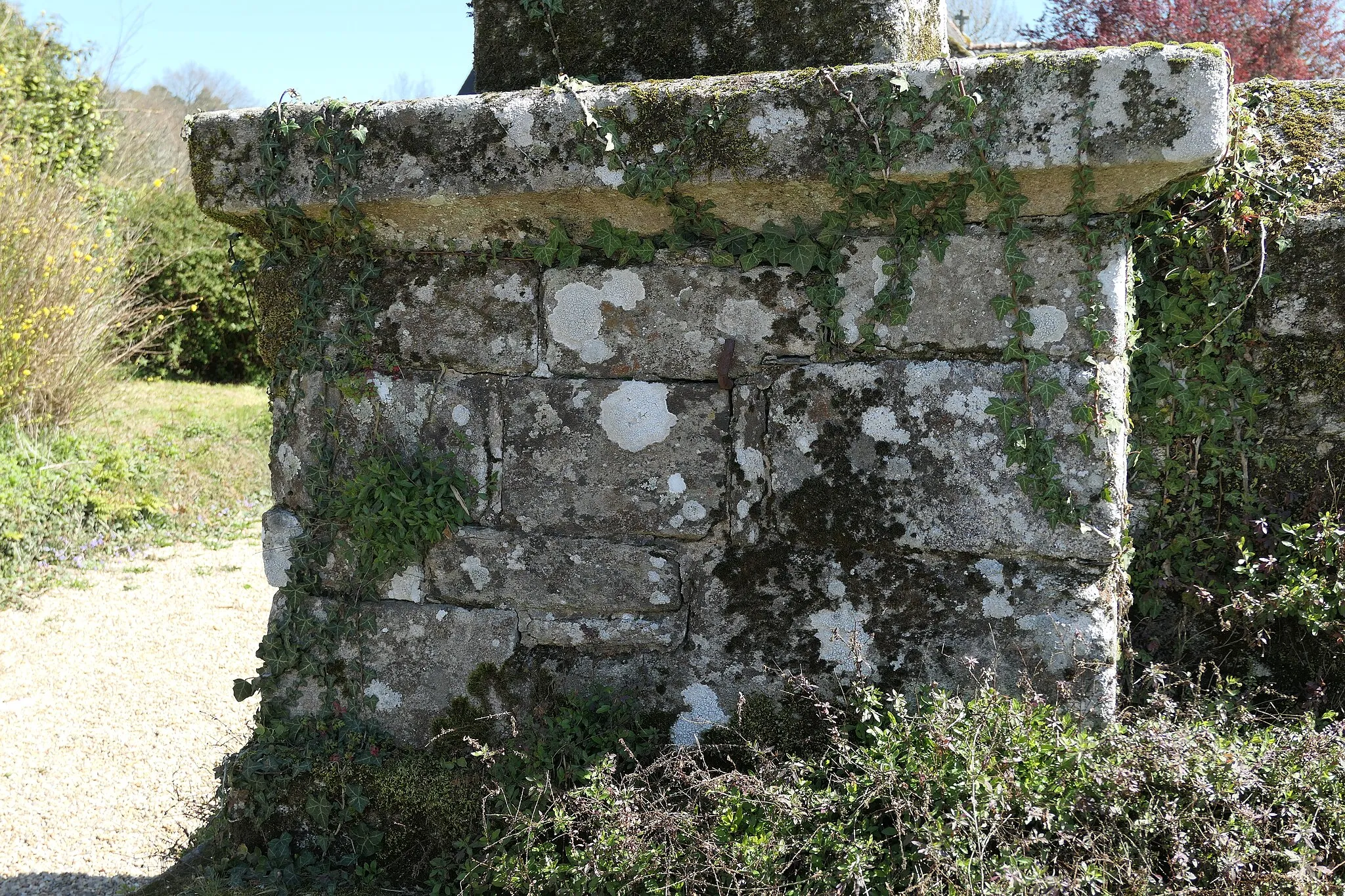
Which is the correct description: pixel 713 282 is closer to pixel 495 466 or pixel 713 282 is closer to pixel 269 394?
pixel 495 466

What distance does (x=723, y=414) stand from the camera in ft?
7.30

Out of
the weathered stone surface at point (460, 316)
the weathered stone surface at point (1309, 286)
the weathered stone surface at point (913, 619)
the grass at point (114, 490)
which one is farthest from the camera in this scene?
the grass at point (114, 490)

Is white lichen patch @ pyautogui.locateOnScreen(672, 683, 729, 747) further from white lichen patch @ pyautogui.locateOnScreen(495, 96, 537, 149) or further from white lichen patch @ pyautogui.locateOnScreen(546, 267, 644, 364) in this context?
white lichen patch @ pyautogui.locateOnScreen(495, 96, 537, 149)

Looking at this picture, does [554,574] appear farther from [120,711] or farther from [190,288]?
[190,288]

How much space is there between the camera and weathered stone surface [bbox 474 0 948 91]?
222 cm

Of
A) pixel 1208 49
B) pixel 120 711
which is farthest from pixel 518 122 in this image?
pixel 120 711

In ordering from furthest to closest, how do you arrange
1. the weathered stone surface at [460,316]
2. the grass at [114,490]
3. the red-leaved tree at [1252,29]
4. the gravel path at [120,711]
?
the red-leaved tree at [1252,29]
the grass at [114,490]
the gravel path at [120,711]
the weathered stone surface at [460,316]

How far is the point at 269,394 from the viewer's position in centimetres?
256

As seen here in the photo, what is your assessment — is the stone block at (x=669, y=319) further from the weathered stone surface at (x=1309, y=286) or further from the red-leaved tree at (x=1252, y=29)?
the red-leaved tree at (x=1252, y=29)

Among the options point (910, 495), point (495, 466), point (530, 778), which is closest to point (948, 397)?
point (910, 495)

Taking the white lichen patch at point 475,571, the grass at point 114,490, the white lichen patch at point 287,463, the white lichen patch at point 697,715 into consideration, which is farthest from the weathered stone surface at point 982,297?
the grass at point 114,490

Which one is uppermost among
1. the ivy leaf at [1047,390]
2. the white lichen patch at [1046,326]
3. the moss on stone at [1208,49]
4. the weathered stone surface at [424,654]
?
the moss on stone at [1208,49]

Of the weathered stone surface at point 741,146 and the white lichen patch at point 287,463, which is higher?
the weathered stone surface at point 741,146

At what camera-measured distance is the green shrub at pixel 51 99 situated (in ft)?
33.8
